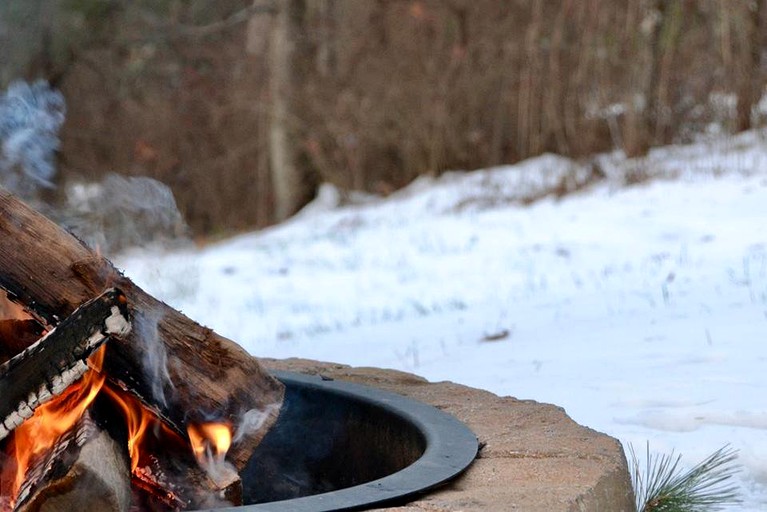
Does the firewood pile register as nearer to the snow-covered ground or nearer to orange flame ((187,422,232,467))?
orange flame ((187,422,232,467))

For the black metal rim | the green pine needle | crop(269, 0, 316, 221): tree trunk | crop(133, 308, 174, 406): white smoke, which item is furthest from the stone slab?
crop(269, 0, 316, 221): tree trunk

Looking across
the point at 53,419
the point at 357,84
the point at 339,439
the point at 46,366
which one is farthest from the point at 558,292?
the point at 357,84

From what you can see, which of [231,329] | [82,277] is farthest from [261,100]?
[82,277]

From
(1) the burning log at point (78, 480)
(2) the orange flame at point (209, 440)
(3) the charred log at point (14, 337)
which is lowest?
(1) the burning log at point (78, 480)

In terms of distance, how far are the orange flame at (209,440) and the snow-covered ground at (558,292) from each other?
114 cm

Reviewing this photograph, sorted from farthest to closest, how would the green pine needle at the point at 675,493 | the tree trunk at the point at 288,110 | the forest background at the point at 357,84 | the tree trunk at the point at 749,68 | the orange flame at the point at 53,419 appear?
the tree trunk at the point at 288,110 < the forest background at the point at 357,84 < the tree trunk at the point at 749,68 < the green pine needle at the point at 675,493 < the orange flame at the point at 53,419

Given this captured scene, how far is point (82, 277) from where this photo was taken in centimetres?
184

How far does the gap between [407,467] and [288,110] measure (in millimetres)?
10401

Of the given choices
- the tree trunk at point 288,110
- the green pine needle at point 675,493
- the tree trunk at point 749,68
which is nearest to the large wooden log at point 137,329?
the green pine needle at point 675,493

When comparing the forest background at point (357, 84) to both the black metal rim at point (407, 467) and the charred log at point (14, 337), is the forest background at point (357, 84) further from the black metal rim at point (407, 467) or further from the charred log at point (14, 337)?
the charred log at point (14, 337)

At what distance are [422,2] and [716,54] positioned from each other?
3.28 m

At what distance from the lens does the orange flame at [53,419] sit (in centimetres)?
180

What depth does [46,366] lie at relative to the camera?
5.55 ft

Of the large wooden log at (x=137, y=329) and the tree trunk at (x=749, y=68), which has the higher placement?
the tree trunk at (x=749, y=68)
